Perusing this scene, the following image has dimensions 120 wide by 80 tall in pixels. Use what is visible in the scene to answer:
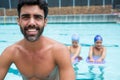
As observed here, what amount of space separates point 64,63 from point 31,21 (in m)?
0.45

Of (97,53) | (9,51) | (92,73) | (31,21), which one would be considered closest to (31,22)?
(31,21)

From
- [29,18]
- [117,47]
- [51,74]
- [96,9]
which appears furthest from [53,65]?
[96,9]

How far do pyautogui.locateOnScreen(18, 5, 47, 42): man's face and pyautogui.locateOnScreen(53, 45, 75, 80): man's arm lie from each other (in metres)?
0.26

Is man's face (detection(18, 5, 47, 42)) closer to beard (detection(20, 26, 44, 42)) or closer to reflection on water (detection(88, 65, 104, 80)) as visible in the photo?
beard (detection(20, 26, 44, 42))

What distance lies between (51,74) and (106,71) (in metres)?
5.11

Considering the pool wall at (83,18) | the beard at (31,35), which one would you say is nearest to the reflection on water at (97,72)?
the beard at (31,35)

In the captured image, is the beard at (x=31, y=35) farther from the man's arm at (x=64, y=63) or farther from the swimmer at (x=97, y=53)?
the swimmer at (x=97, y=53)

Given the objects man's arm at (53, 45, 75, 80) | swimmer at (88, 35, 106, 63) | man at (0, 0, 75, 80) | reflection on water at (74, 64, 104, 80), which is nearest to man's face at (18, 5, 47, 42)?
man at (0, 0, 75, 80)

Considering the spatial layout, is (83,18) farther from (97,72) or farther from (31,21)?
(31,21)

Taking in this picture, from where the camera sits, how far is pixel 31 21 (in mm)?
2016

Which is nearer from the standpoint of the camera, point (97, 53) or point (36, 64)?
point (36, 64)

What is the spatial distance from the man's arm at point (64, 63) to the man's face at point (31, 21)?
26cm

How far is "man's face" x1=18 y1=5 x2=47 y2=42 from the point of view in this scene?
2.01 m

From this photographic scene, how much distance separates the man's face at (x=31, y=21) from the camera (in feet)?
6.60
